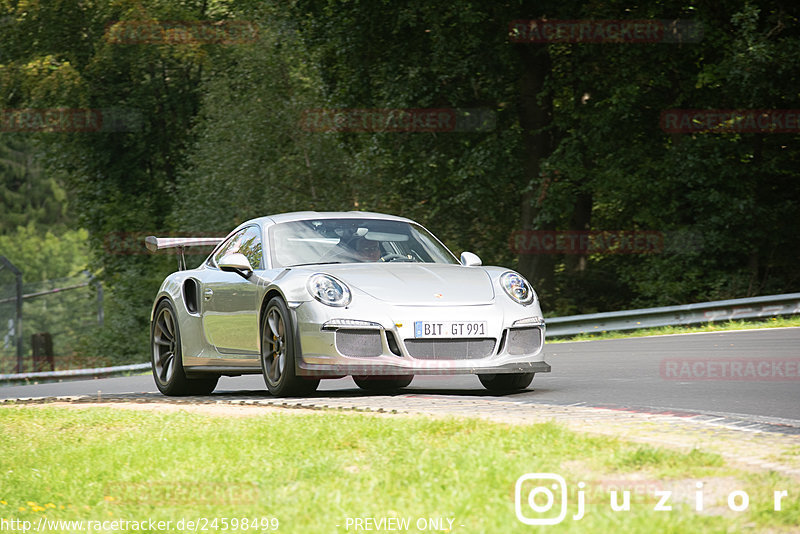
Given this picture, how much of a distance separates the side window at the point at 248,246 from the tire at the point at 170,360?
0.79 m

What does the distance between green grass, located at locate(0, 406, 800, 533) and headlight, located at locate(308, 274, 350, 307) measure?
139 cm

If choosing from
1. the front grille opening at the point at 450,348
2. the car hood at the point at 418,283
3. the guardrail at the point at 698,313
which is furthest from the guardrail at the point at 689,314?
the front grille opening at the point at 450,348

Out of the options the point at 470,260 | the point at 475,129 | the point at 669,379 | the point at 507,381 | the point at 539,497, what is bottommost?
the point at 669,379

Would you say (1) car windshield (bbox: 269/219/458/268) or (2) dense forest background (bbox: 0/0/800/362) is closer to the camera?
(1) car windshield (bbox: 269/219/458/268)

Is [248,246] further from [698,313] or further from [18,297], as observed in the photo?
[18,297]

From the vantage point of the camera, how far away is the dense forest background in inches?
969

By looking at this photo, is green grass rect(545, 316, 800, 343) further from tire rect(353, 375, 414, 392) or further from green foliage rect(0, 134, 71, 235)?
green foliage rect(0, 134, 71, 235)

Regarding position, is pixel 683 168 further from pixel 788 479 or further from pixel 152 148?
pixel 152 148

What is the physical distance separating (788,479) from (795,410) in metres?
3.46

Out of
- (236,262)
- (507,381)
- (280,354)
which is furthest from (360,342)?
(507,381)

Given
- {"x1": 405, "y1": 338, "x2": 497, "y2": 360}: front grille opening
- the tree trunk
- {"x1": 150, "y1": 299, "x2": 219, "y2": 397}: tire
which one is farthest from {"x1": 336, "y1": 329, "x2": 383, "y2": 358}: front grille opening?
the tree trunk

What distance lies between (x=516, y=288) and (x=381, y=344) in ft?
4.26

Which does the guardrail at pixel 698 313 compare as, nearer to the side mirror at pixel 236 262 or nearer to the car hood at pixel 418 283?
the car hood at pixel 418 283

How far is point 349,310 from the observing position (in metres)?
9.26
